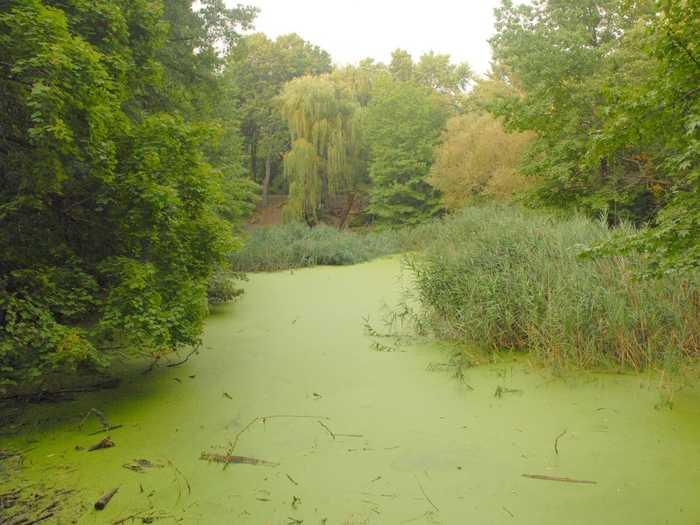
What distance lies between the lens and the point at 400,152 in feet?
63.7

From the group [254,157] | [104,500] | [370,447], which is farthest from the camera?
[254,157]

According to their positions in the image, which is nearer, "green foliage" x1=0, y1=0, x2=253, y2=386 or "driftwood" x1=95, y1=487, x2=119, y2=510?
"driftwood" x1=95, y1=487, x2=119, y2=510

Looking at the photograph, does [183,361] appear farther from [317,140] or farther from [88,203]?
[317,140]

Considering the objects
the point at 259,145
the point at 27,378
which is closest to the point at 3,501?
the point at 27,378

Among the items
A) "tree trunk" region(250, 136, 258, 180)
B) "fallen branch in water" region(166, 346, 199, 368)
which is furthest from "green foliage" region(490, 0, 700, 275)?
"tree trunk" region(250, 136, 258, 180)

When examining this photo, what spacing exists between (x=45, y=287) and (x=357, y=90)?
22.0 m

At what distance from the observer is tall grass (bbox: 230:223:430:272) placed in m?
11.5

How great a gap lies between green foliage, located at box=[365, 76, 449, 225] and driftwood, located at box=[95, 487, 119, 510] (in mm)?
17304

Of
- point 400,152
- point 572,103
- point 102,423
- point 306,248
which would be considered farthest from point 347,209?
point 102,423

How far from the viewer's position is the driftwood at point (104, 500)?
218 centimetres

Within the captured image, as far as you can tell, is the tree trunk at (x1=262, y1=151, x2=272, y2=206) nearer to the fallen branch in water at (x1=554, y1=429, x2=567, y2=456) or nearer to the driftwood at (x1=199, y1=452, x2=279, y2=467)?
the driftwood at (x1=199, y1=452, x2=279, y2=467)

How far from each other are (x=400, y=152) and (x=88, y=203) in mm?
16625

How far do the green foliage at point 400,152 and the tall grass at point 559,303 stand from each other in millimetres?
13856

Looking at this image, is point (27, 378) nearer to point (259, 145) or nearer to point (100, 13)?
point (100, 13)
